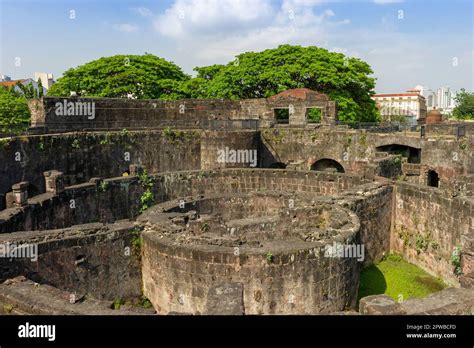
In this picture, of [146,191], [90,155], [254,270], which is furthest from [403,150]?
[254,270]

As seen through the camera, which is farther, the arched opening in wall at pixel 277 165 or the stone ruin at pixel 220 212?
the arched opening in wall at pixel 277 165

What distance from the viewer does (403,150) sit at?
24.1 metres

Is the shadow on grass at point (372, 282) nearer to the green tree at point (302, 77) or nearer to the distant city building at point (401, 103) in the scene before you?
the green tree at point (302, 77)

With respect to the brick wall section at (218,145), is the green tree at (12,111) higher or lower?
higher

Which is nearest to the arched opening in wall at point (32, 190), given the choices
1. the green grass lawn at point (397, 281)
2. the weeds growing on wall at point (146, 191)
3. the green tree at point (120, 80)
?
the weeds growing on wall at point (146, 191)

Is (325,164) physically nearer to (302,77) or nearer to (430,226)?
(430,226)

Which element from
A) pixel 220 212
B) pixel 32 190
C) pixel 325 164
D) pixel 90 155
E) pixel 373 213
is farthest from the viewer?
pixel 325 164

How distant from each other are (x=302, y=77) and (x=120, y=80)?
632 inches

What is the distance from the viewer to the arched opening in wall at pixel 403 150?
23.9 metres

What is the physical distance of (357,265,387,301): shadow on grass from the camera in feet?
40.3

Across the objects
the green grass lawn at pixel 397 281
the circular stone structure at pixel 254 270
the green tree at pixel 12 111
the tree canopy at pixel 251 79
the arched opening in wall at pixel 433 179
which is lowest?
the green grass lawn at pixel 397 281

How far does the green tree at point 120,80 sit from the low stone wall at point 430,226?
27685 millimetres

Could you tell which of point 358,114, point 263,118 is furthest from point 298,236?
point 358,114
